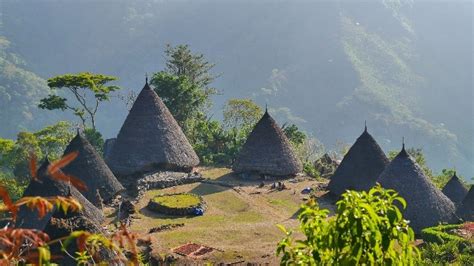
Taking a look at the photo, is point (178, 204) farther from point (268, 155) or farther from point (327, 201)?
point (327, 201)

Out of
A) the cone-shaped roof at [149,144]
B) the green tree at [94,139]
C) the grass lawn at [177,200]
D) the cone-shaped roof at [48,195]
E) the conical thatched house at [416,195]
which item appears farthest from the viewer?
the green tree at [94,139]

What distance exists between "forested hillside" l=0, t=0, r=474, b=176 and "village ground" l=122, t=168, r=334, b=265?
189 feet

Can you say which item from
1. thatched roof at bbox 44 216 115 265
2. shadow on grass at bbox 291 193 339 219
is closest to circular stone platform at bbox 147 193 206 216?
shadow on grass at bbox 291 193 339 219

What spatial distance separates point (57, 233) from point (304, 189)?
11.6m

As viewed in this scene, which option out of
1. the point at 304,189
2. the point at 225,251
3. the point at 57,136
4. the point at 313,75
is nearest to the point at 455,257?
the point at 225,251

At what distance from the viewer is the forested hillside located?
84688mm

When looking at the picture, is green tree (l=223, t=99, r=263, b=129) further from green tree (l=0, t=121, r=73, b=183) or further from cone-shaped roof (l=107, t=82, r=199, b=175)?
cone-shaped roof (l=107, t=82, r=199, b=175)

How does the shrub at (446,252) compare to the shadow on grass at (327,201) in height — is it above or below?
below

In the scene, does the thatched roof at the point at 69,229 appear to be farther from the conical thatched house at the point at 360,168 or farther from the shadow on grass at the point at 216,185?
the conical thatched house at the point at 360,168

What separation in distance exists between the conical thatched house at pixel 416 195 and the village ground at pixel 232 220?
2826 millimetres

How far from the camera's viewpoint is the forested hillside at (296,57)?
84.7 m

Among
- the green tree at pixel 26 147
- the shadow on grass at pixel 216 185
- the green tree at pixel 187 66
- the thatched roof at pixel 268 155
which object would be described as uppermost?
the green tree at pixel 187 66

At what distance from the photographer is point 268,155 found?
24469 millimetres

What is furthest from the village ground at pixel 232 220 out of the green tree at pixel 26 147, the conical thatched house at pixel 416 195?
the green tree at pixel 26 147
